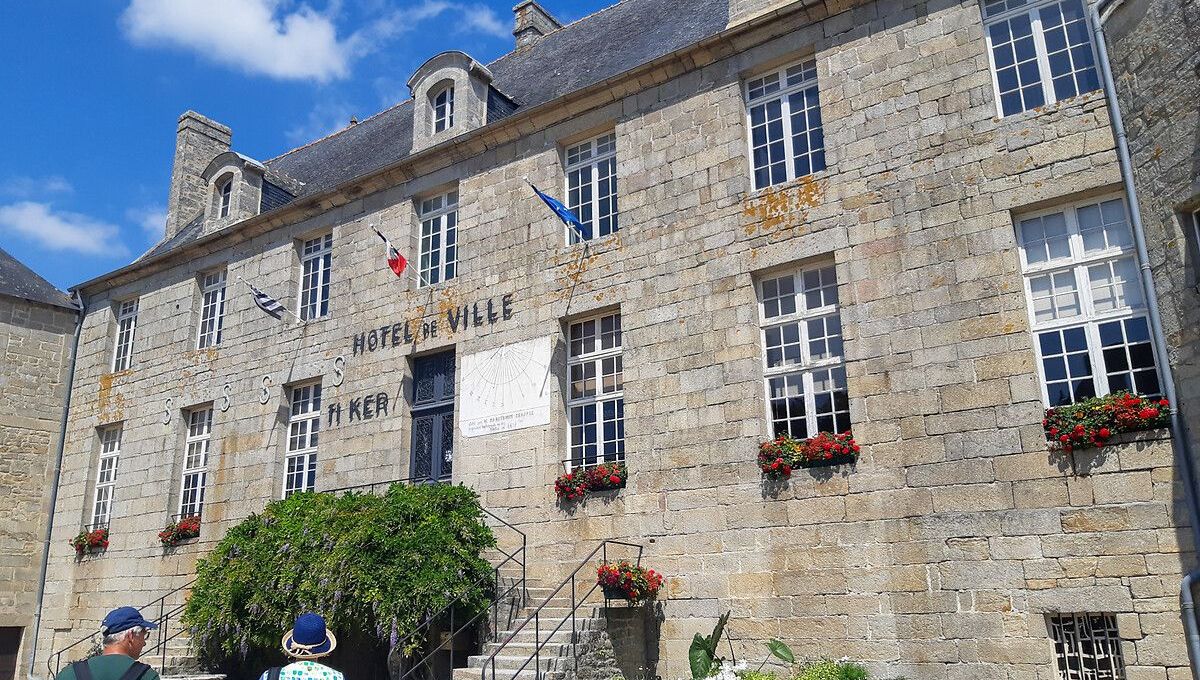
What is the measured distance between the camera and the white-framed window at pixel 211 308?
51.4ft

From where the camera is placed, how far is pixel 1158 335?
763 cm

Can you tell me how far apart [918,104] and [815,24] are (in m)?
1.58

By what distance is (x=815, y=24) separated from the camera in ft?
33.7

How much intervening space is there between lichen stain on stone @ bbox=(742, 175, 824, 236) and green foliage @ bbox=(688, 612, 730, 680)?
3.85 m

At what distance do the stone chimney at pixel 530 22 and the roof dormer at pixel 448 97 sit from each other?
376 cm

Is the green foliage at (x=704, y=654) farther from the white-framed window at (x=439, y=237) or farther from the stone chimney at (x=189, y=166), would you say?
the stone chimney at (x=189, y=166)

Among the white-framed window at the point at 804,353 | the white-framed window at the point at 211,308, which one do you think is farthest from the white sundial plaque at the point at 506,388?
the white-framed window at the point at 211,308

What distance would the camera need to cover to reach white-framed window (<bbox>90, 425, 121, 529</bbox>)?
16328mm

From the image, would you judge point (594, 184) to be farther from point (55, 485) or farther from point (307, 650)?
point (55, 485)

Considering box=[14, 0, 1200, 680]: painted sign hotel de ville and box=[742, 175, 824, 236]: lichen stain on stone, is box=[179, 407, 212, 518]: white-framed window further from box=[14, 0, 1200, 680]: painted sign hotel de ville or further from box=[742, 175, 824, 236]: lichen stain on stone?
box=[742, 175, 824, 236]: lichen stain on stone

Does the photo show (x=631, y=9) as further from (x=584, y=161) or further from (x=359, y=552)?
(x=359, y=552)

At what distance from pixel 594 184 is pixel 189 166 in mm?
10739

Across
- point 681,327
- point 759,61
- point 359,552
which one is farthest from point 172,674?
point 759,61

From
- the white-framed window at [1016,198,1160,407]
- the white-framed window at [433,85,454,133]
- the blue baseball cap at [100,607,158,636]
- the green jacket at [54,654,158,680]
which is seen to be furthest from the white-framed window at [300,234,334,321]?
the green jacket at [54,654,158,680]
